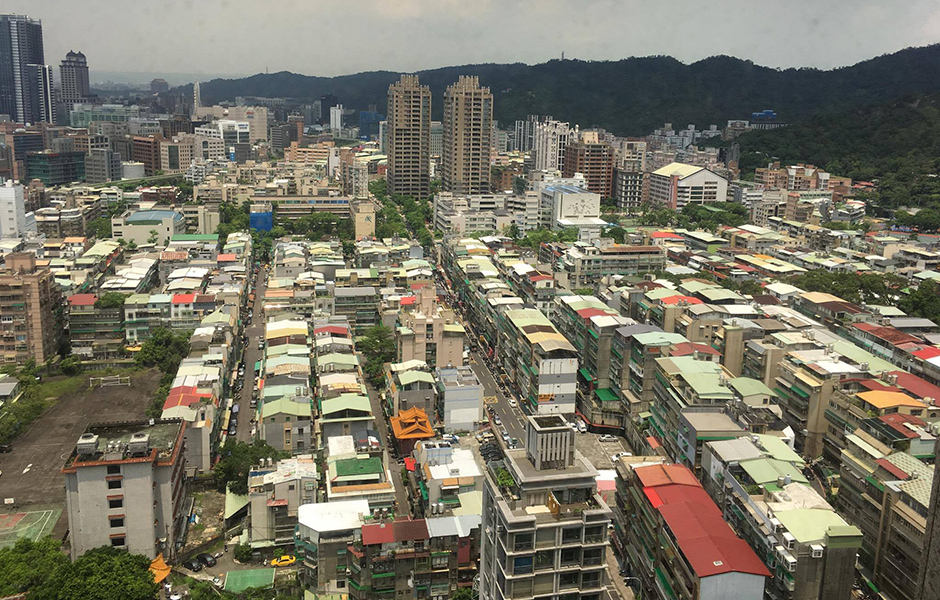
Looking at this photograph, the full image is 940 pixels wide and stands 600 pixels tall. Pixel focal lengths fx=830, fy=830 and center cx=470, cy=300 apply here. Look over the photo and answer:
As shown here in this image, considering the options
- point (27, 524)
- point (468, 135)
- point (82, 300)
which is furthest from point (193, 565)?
point (468, 135)

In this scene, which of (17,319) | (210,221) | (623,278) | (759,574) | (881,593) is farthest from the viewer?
(210,221)

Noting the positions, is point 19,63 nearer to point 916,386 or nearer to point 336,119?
point 336,119

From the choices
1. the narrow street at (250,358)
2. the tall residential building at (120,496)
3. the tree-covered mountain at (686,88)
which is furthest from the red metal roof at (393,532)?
the tree-covered mountain at (686,88)

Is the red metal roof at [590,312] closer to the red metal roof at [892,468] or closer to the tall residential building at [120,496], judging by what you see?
the red metal roof at [892,468]

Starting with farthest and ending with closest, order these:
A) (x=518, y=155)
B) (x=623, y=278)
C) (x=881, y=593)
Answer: (x=518, y=155) < (x=623, y=278) < (x=881, y=593)

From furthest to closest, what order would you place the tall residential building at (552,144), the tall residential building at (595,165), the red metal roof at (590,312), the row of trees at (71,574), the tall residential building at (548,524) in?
the tall residential building at (552,144)
the tall residential building at (595,165)
the red metal roof at (590,312)
the row of trees at (71,574)
the tall residential building at (548,524)

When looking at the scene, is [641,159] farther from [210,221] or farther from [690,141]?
[210,221]

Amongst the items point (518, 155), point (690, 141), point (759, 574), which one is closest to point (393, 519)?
point (759, 574)
